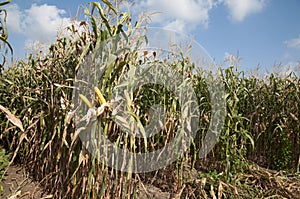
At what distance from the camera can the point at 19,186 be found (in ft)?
7.74

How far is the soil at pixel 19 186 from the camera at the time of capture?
7.32 feet

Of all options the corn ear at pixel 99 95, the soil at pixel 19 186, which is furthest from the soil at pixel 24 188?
the corn ear at pixel 99 95

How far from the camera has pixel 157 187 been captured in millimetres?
2688

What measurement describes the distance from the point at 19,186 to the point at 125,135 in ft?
3.71

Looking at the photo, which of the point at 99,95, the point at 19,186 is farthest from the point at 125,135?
the point at 19,186

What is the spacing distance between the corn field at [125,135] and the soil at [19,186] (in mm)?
70

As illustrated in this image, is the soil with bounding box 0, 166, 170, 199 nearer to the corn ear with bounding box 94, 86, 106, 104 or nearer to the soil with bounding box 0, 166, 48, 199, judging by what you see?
the soil with bounding box 0, 166, 48, 199

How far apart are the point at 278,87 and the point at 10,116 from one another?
339 centimetres

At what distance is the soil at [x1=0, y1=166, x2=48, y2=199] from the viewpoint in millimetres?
2230

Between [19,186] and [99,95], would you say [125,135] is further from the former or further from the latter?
[19,186]

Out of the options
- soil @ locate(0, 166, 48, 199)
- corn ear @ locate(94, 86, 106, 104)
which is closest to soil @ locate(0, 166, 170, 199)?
soil @ locate(0, 166, 48, 199)

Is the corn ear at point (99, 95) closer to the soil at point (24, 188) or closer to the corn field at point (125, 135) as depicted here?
the corn field at point (125, 135)

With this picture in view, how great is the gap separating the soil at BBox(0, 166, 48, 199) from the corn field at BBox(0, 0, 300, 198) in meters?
0.07

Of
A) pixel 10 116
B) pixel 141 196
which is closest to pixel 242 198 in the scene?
pixel 141 196
